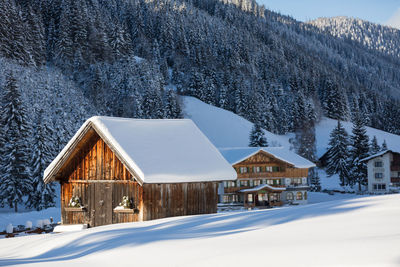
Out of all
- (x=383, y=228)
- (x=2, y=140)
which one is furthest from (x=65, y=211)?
(x=2, y=140)

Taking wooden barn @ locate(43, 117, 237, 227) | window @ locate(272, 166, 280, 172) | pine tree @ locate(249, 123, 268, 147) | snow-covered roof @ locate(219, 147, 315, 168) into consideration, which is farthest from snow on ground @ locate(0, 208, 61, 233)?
pine tree @ locate(249, 123, 268, 147)

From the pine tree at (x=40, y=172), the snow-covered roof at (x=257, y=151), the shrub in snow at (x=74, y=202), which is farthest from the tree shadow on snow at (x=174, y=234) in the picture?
the snow-covered roof at (x=257, y=151)

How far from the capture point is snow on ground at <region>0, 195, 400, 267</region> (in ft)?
17.0

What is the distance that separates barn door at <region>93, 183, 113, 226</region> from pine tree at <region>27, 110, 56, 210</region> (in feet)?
106

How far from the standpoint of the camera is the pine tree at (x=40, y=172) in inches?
1873

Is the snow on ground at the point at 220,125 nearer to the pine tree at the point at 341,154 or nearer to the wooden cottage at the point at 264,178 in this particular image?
the pine tree at the point at 341,154

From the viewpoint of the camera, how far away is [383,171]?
7269 centimetres

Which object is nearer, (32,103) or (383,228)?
(383,228)

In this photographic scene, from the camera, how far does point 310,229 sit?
7.36 meters

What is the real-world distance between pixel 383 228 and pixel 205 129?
284ft

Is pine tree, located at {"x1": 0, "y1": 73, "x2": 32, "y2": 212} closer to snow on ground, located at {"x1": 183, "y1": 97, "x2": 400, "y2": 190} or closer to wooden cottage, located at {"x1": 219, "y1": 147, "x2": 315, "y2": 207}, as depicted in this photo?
wooden cottage, located at {"x1": 219, "y1": 147, "x2": 315, "y2": 207}

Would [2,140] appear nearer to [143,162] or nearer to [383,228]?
[143,162]

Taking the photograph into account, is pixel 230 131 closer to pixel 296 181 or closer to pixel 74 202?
pixel 296 181

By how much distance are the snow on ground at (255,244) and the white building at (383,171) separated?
228 ft
